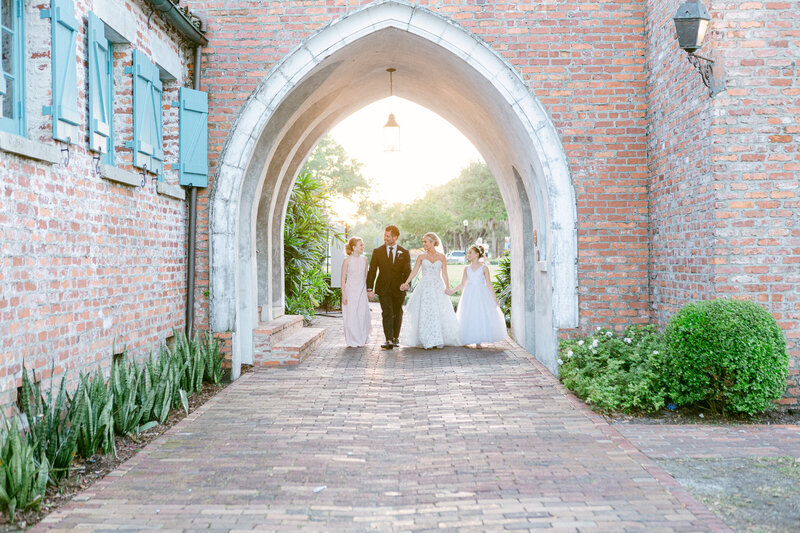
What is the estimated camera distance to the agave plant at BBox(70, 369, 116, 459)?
16.0 feet

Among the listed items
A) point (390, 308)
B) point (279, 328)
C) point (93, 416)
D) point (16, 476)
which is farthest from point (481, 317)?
point (16, 476)

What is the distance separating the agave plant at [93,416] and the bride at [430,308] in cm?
623

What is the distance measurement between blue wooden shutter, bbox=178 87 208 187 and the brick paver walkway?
268 cm

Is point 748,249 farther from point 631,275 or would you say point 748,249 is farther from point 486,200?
point 486,200

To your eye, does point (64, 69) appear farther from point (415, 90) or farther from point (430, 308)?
point (415, 90)

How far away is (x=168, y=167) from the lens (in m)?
8.49

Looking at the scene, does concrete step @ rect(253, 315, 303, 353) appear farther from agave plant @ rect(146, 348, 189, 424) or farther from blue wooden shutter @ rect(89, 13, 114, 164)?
blue wooden shutter @ rect(89, 13, 114, 164)

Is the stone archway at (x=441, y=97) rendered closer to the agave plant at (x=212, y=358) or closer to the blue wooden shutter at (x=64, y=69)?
the agave plant at (x=212, y=358)

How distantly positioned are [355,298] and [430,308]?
118 centimetres

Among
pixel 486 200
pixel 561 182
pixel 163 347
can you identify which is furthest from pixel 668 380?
pixel 486 200

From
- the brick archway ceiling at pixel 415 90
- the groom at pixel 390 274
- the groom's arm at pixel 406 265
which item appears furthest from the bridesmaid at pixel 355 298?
the brick archway ceiling at pixel 415 90

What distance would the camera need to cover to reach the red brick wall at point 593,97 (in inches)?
344

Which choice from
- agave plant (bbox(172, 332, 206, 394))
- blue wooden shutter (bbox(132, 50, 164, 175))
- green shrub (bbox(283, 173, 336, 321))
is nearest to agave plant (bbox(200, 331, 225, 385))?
agave plant (bbox(172, 332, 206, 394))

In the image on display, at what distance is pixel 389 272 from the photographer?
11359mm
